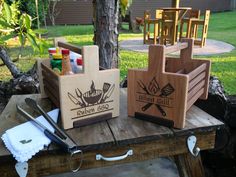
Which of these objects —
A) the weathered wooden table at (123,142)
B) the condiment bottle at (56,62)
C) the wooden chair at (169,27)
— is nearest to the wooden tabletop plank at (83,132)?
the weathered wooden table at (123,142)

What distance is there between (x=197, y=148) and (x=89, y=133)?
47 cm

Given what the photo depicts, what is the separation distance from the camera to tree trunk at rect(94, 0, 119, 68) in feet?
6.61

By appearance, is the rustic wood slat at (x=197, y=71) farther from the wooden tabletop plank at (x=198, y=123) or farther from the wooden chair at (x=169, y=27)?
the wooden chair at (x=169, y=27)

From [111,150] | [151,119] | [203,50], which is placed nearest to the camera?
[111,150]

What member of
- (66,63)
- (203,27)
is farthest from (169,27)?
(66,63)

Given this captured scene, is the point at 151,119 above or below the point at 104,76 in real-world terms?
below

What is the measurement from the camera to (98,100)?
1153mm

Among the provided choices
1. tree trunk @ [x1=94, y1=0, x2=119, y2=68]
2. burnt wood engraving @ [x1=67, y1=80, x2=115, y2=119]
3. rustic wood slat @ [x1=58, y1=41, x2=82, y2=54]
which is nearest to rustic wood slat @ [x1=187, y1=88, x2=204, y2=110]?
burnt wood engraving @ [x1=67, y1=80, x2=115, y2=119]

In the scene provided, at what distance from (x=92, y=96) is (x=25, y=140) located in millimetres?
312

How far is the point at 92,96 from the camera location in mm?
1136

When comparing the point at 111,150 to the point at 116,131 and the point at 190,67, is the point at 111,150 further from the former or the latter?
the point at 190,67

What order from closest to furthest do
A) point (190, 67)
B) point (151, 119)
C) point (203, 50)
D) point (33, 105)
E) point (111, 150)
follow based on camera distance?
point (111, 150)
point (151, 119)
point (33, 105)
point (190, 67)
point (203, 50)

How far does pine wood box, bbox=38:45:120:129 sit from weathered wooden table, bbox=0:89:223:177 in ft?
0.14

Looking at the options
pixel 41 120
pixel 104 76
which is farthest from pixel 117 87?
pixel 41 120
